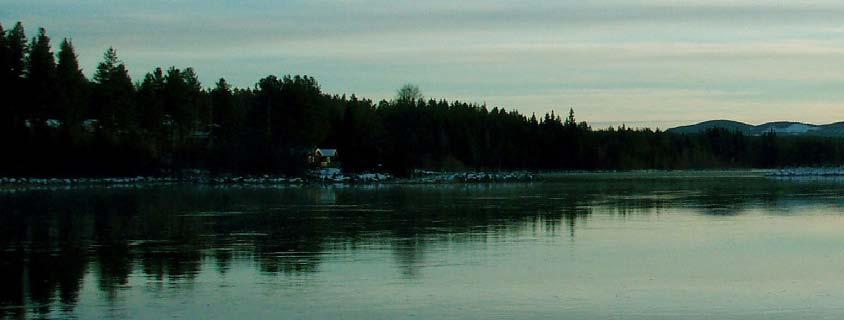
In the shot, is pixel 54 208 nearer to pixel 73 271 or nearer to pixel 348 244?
pixel 348 244

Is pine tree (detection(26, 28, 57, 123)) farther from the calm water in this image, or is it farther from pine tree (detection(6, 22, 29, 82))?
the calm water

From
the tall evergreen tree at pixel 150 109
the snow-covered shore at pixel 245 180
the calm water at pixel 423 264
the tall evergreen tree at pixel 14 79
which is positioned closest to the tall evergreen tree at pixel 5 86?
the tall evergreen tree at pixel 14 79

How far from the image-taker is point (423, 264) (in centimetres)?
2069

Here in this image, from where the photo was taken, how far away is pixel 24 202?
44719 mm

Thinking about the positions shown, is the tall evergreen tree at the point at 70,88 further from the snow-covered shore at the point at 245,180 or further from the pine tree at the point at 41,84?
the snow-covered shore at the point at 245,180

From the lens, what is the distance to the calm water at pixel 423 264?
1541 centimetres

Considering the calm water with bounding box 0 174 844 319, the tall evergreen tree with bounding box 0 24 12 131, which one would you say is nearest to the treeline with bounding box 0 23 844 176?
the tall evergreen tree with bounding box 0 24 12 131

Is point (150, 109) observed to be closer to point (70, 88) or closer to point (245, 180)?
point (70, 88)

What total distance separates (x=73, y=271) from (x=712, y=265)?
11277 mm

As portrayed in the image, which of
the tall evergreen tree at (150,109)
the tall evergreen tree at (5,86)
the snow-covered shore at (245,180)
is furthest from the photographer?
the tall evergreen tree at (150,109)

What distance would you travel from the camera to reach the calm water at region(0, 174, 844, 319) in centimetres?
1541

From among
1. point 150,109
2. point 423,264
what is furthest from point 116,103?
point 423,264

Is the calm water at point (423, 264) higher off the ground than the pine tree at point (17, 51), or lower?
lower

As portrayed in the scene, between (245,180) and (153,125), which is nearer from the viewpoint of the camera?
(245,180)
